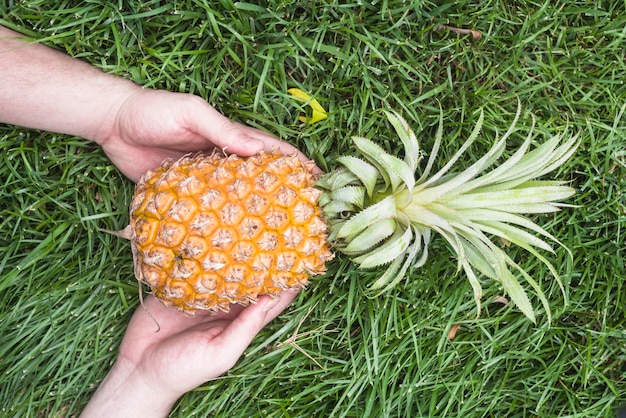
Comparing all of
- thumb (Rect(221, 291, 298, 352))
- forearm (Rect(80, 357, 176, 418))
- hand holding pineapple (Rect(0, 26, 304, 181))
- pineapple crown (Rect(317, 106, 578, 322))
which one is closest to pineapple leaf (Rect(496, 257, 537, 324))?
pineapple crown (Rect(317, 106, 578, 322))

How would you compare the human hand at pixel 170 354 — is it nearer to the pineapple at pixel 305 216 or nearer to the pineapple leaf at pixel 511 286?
the pineapple at pixel 305 216

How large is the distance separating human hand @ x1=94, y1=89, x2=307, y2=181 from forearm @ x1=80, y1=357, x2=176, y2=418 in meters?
1.12

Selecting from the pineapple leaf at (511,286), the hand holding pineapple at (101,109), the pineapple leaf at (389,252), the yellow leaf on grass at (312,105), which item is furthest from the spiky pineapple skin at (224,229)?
the pineapple leaf at (511,286)

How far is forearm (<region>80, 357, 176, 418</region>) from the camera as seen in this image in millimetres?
2885

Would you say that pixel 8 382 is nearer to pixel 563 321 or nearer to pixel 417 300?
pixel 417 300

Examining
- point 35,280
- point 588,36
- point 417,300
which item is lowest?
point 417,300

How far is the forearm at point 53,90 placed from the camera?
283cm

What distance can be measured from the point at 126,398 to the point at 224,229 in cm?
128

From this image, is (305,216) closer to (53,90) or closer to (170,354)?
(170,354)

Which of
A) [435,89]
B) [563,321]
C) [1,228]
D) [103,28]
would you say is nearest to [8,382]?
[1,228]

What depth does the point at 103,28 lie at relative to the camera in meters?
2.91

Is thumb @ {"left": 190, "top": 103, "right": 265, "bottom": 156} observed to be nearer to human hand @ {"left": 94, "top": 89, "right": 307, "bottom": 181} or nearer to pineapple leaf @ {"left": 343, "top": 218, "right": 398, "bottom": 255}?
human hand @ {"left": 94, "top": 89, "right": 307, "bottom": 181}

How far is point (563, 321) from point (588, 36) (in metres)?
1.76

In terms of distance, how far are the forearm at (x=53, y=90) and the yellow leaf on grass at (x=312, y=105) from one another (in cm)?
89
